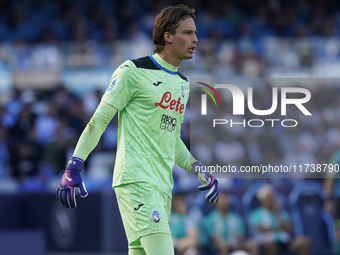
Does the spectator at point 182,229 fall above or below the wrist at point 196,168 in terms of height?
below

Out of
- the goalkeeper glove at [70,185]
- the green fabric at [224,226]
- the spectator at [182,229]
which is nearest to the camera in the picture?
the goalkeeper glove at [70,185]

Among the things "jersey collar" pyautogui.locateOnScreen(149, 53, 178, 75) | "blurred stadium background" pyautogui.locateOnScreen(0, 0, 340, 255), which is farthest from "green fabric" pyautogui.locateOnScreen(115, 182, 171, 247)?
"blurred stadium background" pyautogui.locateOnScreen(0, 0, 340, 255)

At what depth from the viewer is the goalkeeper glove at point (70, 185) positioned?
11.0 feet

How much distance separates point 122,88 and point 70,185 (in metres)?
0.75

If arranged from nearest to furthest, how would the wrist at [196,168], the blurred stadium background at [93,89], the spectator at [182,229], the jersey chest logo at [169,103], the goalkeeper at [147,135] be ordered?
the goalkeeper at [147,135], the jersey chest logo at [169,103], the wrist at [196,168], the spectator at [182,229], the blurred stadium background at [93,89]

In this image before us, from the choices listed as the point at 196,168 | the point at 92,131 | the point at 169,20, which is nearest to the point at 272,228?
the point at 196,168

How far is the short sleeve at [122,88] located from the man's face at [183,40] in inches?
14.3

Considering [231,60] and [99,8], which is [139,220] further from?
[99,8]

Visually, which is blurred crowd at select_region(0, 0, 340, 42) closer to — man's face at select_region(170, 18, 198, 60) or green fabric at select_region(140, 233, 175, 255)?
man's face at select_region(170, 18, 198, 60)

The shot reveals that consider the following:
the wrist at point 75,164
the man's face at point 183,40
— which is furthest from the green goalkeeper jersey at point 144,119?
the wrist at point 75,164

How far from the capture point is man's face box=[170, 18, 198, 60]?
3.83 meters

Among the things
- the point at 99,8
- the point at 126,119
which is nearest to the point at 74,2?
the point at 99,8

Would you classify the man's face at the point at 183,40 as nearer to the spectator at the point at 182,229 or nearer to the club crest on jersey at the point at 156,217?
the club crest on jersey at the point at 156,217

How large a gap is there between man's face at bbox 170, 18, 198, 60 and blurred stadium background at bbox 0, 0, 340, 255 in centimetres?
488
